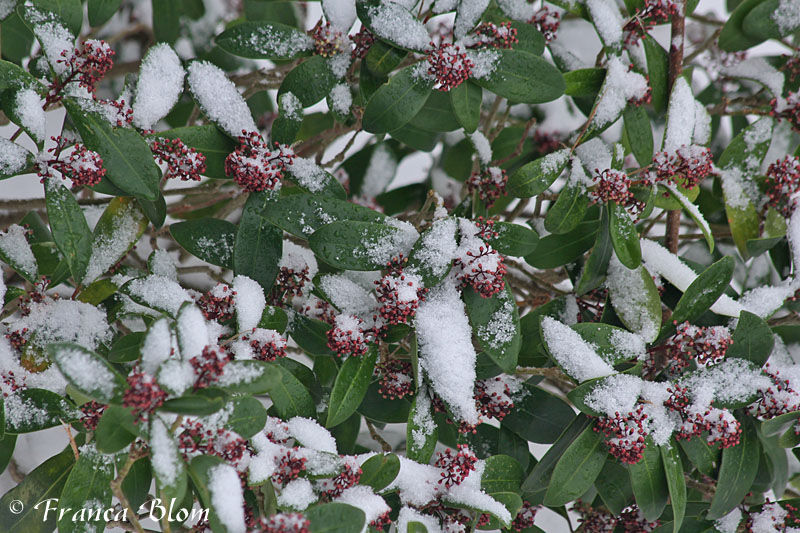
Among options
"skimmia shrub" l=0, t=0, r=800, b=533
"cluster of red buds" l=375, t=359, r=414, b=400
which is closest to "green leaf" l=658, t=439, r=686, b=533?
"skimmia shrub" l=0, t=0, r=800, b=533

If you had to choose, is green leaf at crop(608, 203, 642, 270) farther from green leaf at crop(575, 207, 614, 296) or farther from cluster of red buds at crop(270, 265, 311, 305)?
cluster of red buds at crop(270, 265, 311, 305)

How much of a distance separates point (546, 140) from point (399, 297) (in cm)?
66

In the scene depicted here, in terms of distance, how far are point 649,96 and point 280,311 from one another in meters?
0.64

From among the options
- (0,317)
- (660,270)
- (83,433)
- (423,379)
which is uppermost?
(660,270)

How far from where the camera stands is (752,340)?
0.90 metres

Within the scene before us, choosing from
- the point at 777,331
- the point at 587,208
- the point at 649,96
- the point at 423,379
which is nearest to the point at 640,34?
the point at 649,96

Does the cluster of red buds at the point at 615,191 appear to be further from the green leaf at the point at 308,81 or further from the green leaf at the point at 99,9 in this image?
the green leaf at the point at 99,9

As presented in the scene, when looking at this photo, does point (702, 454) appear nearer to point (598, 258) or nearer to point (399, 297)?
point (598, 258)

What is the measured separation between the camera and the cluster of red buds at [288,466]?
0.77 meters

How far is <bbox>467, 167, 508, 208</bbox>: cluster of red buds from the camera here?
3.37 ft

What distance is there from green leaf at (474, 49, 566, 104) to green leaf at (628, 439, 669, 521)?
48cm

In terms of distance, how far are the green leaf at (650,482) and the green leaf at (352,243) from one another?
0.41 m

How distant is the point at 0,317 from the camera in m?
0.90

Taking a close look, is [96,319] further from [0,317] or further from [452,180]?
[452,180]
